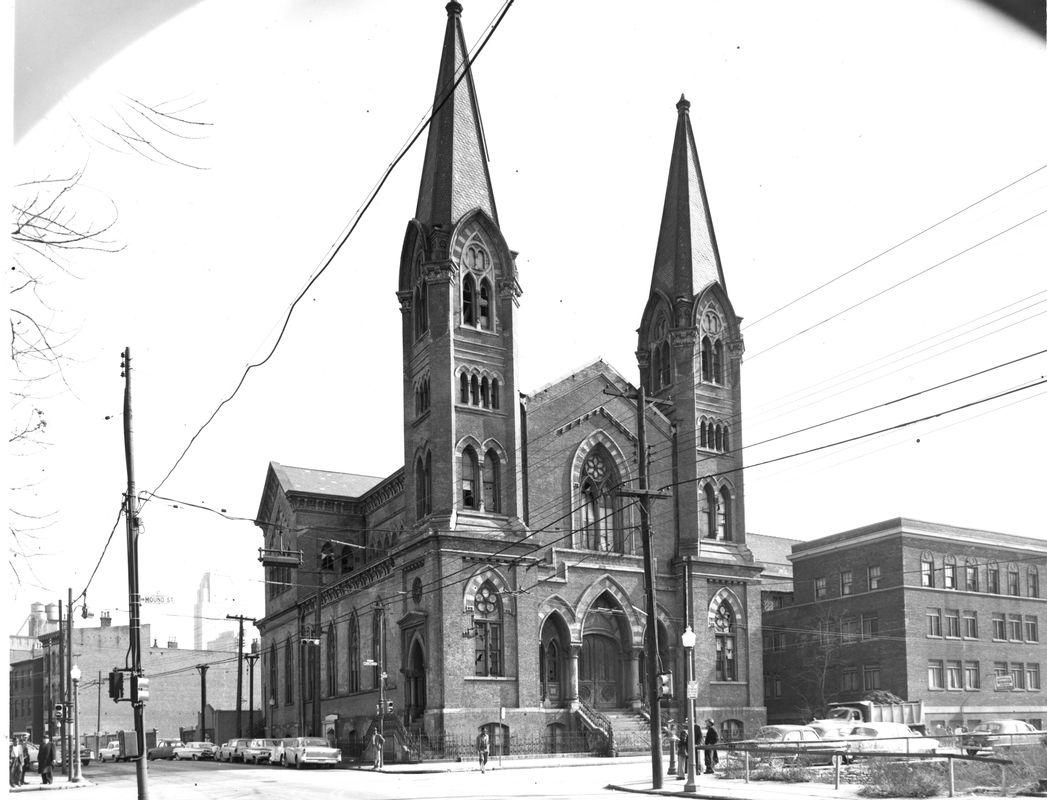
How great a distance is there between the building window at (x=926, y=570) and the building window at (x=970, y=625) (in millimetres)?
2566

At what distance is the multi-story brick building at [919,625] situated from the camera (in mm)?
52812

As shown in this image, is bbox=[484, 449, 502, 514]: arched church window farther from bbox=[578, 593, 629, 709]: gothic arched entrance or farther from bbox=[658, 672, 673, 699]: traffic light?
bbox=[658, 672, 673, 699]: traffic light

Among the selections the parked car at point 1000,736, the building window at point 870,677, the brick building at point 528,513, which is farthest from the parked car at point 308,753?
the building window at point 870,677

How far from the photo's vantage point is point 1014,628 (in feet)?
184

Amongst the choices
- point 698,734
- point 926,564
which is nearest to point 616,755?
point 698,734

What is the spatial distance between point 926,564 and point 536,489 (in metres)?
18.2

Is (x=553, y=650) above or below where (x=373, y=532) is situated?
below

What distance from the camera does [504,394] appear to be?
4938cm

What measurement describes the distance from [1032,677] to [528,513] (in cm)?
2609

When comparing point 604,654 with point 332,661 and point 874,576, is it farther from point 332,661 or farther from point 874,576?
point 332,661

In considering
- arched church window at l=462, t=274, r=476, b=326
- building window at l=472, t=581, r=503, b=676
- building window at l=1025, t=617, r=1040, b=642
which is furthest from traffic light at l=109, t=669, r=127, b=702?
building window at l=1025, t=617, r=1040, b=642

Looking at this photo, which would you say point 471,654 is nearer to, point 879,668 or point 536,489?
point 536,489

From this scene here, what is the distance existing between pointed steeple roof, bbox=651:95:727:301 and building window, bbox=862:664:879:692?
60.4 feet

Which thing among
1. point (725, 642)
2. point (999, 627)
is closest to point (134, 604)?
point (725, 642)
